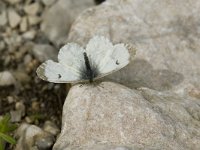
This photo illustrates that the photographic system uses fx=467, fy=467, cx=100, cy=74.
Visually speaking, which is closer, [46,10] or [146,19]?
[146,19]

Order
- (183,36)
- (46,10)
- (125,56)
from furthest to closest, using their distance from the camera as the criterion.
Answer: (46,10) → (183,36) → (125,56)

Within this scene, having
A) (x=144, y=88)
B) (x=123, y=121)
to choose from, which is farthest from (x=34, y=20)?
(x=123, y=121)

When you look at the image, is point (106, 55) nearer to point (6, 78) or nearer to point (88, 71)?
point (88, 71)

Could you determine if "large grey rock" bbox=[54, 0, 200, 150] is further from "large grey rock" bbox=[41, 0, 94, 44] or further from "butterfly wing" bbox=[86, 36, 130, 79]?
"large grey rock" bbox=[41, 0, 94, 44]

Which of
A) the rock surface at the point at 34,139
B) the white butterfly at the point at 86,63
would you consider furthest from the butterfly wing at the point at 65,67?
the rock surface at the point at 34,139

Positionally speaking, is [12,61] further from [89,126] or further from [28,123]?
[89,126]

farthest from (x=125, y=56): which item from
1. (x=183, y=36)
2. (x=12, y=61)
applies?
(x=12, y=61)
